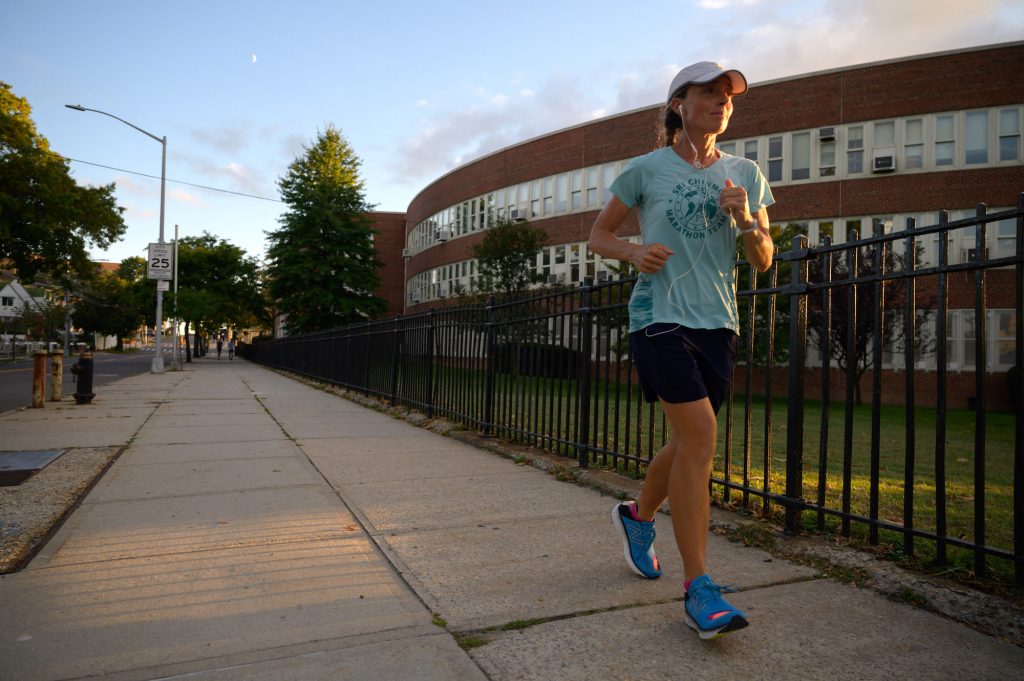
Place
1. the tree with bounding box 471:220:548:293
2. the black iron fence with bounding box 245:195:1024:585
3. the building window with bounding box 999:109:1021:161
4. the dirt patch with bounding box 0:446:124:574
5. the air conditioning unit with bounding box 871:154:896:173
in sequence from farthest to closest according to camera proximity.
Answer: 1. the tree with bounding box 471:220:548:293
2. the air conditioning unit with bounding box 871:154:896:173
3. the building window with bounding box 999:109:1021:161
4. the dirt patch with bounding box 0:446:124:574
5. the black iron fence with bounding box 245:195:1024:585

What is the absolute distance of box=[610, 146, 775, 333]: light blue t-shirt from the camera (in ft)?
8.27

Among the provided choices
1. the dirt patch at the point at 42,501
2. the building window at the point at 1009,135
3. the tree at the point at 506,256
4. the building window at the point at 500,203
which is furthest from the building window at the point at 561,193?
the dirt patch at the point at 42,501

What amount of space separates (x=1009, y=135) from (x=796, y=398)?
885 inches

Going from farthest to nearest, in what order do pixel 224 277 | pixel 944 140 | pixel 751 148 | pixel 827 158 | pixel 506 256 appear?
pixel 224 277 < pixel 751 148 < pixel 506 256 < pixel 827 158 < pixel 944 140

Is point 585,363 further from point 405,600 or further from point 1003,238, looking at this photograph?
point 1003,238

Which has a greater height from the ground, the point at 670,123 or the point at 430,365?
the point at 670,123

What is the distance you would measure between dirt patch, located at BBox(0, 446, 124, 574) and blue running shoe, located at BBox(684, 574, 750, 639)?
2.82 meters

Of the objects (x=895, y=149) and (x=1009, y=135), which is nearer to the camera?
(x=1009, y=135)

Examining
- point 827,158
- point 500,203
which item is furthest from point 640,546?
point 500,203

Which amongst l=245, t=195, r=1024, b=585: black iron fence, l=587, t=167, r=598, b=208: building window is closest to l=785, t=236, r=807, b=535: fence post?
l=245, t=195, r=1024, b=585: black iron fence

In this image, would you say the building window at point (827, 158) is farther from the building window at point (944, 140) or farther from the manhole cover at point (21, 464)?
the manhole cover at point (21, 464)

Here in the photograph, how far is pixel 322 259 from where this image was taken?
39500mm

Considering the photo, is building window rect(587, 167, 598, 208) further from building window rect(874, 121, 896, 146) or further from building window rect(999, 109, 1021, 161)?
building window rect(999, 109, 1021, 161)

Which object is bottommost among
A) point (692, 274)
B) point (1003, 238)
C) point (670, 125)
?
point (692, 274)
